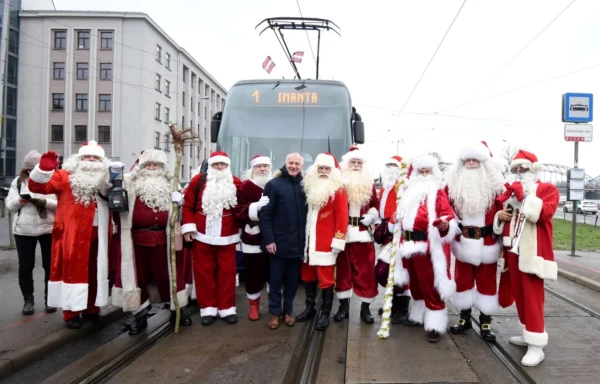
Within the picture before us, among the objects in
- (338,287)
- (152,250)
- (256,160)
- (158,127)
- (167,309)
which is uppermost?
(158,127)

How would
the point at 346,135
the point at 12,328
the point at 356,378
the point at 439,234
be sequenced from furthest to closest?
1. the point at 346,135
2. the point at 12,328
3. the point at 439,234
4. the point at 356,378

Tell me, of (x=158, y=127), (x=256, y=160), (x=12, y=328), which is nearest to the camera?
(x=12, y=328)

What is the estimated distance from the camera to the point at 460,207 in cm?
429

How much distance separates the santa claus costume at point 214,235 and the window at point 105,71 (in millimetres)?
37132

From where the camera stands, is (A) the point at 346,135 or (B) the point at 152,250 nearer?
(B) the point at 152,250

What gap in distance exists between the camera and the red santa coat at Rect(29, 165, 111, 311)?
4402 millimetres

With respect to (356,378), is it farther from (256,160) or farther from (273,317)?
(256,160)

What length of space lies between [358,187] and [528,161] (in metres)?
1.67

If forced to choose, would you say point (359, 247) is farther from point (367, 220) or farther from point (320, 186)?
point (320, 186)

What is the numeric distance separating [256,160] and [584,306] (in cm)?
463

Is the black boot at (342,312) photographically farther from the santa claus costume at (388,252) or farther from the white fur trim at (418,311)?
the white fur trim at (418,311)

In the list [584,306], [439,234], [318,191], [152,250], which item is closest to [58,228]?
[152,250]

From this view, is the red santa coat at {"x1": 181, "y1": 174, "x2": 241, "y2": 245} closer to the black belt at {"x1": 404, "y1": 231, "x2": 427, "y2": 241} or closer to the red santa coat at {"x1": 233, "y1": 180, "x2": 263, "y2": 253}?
the red santa coat at {"x1": 233, "y1": 180, "x2": 263, "y2": 253}

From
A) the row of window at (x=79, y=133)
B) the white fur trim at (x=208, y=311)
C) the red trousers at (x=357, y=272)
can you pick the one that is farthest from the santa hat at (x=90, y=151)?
the row of window at (x=79, y=133)
